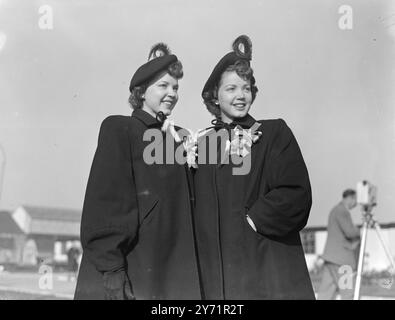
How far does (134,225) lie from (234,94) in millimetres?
553

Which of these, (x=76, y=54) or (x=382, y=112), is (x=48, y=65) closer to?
(x=76, y=54)

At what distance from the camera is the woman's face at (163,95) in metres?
2.22

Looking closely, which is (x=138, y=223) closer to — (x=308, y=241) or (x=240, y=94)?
(x=240, y=94)

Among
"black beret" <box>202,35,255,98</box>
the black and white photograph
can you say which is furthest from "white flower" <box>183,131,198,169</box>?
"black beret" <box>202,35,255,98</box>

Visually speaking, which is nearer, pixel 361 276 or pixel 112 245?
pixel 112 245

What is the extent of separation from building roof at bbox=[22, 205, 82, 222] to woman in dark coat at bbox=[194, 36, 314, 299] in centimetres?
40

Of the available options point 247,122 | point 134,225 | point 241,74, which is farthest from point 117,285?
point 241,74

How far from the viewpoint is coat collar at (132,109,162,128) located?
219cm

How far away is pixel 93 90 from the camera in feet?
7.26

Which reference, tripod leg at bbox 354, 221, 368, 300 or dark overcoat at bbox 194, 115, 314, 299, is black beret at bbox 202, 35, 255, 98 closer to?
dark overcoat at bbox 194, 115, 314, 299

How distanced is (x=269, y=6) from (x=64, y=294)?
118 centimetres

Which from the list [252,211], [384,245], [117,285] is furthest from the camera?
[384,245]

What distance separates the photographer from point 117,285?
205 centimetres

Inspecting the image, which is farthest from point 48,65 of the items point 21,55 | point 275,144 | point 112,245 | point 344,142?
point 344,142
